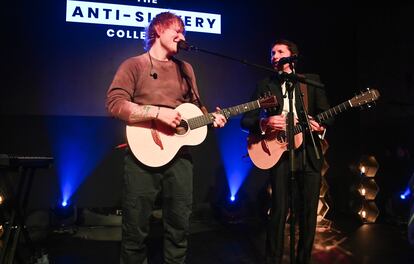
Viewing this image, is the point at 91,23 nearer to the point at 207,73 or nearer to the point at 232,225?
the point at 207,73

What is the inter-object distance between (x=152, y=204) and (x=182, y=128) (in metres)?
0.57

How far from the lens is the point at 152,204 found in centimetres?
251

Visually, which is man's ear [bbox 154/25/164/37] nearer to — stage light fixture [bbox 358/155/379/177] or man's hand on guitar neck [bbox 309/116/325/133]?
man's hand on guitar neck [bbox 309/116/325/133]

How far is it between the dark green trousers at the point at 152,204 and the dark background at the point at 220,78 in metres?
2.24

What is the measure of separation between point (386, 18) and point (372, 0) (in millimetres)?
340

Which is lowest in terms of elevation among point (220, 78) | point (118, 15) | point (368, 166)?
point (368, 166)

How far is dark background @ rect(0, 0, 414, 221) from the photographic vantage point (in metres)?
4.36

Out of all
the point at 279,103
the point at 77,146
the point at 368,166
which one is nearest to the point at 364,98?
the point at 279,103

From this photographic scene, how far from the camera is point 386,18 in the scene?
205 inches

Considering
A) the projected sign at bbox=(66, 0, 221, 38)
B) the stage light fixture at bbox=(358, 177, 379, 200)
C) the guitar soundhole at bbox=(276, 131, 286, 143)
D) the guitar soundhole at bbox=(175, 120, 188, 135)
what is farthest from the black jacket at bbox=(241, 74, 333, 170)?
the stage light fixture at bbox=(358, 177, 379, 200)

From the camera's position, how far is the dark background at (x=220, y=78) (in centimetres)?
436

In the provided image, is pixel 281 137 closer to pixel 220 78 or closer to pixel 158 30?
pixel 158 30

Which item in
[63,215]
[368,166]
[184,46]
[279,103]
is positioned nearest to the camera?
[184,46]

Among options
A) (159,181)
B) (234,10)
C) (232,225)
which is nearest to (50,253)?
(159,181)
